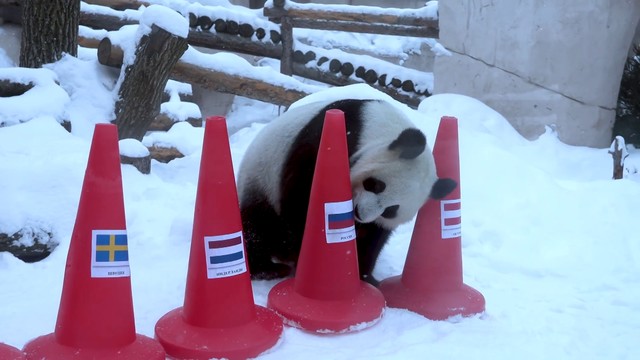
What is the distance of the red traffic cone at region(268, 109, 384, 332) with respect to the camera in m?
2.56

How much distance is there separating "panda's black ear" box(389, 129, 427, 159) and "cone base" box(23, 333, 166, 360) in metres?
1.25

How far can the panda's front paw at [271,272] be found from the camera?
3.00 m

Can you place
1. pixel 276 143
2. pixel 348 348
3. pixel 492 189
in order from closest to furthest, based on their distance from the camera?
pixel 348 348 < pixel 276 143 < pixel 492 189

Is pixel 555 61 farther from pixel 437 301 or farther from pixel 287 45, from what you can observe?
pixel 437 301

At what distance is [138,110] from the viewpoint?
16.7ft

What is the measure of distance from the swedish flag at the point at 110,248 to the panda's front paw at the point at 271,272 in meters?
1.00

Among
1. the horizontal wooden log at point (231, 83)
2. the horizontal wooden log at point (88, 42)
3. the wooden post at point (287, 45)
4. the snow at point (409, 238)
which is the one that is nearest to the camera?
the snow at point (409, 238)

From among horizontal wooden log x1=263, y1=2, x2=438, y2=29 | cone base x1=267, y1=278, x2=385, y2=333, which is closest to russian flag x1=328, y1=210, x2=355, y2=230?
cone base x1=267, y1=278, x2=385, y2=333

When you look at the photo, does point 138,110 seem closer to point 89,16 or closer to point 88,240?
point 88,240

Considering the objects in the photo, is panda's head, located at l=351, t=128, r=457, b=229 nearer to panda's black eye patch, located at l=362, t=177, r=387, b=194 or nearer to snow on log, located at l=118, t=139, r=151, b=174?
Result: panda's black eye patch, located at l=362, t=177, r=387, b=194

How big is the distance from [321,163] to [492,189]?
81.3 inches

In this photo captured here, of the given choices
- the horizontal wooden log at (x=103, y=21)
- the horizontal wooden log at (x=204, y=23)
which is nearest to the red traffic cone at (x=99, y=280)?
the horizontal wooden log at (x=103, y=21)

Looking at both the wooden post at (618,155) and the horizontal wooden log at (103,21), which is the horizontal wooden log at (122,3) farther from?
the wooden post at (618,155)

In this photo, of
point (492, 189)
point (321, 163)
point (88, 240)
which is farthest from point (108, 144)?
point (492, 189)
